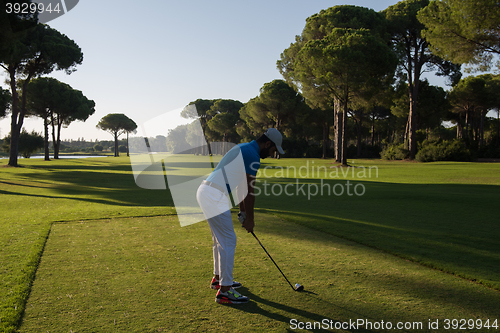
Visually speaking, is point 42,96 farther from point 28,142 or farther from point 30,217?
point 30,217

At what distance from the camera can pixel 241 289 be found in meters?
4.25

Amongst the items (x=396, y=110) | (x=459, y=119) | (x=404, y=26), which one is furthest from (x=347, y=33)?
(x=459, y=119)

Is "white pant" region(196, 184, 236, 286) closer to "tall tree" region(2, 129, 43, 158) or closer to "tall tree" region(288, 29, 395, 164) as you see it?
"tall tree" region(288, 29, 395, 164)

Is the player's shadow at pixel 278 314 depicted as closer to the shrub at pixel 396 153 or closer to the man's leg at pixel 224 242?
the man's leg at pixel 224 242

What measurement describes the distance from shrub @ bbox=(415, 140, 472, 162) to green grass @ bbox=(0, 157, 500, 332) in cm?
2808

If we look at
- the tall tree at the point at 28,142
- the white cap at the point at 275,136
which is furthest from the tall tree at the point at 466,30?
the tall tree at the point at 28,142

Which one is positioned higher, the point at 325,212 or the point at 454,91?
the point at 454,91

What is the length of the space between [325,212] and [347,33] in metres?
24.9

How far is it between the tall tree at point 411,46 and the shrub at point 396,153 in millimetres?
904

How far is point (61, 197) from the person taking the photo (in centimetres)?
1446

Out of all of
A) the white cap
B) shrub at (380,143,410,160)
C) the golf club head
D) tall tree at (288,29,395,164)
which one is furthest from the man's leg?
shrub at (380,143,410,160)

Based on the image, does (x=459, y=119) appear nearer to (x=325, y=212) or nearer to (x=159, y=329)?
(x=325, y=212)

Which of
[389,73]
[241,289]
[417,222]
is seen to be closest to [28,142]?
[389,73]

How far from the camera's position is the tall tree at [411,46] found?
37.0 metres
